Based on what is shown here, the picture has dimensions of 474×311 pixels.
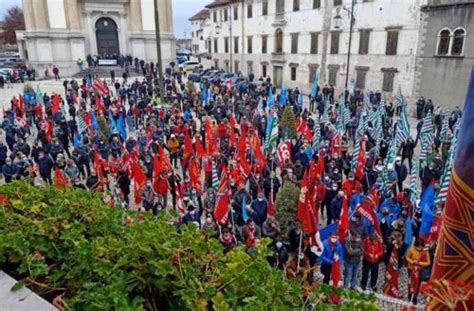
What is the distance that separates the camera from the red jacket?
7.81 meters

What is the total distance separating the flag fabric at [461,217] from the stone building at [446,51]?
21525mm

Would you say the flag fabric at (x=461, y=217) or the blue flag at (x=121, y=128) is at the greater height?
the flag fabric at (x=461, y=217)

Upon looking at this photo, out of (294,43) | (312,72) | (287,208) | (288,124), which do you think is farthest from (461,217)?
(294,43)

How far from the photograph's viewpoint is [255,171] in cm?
1228

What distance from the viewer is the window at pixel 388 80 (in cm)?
2766

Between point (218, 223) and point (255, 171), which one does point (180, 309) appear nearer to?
point (218, 223)

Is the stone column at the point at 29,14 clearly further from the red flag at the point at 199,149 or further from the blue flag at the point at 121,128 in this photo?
the red flag at the point at 199,149

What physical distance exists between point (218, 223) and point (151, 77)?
25.2m

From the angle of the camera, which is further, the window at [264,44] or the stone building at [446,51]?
the window at [264,44]

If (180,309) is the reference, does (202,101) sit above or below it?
below

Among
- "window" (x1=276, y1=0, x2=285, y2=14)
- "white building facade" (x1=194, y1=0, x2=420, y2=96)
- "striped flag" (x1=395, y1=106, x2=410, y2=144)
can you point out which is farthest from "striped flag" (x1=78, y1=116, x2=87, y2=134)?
"window" (x1=276, y1=0, x2=285, y2=14)

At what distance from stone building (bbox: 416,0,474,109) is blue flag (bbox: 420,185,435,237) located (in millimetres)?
15164

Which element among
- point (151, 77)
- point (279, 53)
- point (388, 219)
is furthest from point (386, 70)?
point (388, 219)

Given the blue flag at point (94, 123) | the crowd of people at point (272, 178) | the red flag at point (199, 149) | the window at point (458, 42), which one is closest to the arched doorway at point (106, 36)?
the crowd of people at point (272, 178)
